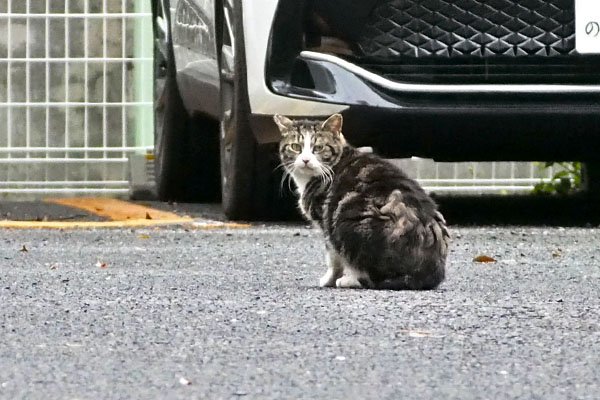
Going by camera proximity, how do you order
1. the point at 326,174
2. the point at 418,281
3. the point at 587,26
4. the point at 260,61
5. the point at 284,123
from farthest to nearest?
1. the point at 260,61
2. the point at 587,26
3. the point at 284,123
4. the point at 326,174
5. the point at 418,281

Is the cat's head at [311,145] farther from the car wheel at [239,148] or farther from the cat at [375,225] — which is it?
the car wheel at [239,148]

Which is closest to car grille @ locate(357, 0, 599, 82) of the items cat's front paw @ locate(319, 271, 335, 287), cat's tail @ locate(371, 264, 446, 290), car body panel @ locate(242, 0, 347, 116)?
car body panel @ locate(242, 0, 347, 116)

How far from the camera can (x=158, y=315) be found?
4.60 meters

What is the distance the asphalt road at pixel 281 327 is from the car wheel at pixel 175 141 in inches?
84.1

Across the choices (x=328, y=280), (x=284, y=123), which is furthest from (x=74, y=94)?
(x=328, y=280)

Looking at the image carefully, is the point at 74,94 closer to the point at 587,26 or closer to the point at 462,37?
the point at 462,37

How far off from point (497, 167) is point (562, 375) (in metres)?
5.93

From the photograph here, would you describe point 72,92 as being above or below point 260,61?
below

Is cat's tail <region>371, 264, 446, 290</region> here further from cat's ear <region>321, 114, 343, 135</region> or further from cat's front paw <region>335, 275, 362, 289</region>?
cat's ear <region>321, 114, 343, 135</region>

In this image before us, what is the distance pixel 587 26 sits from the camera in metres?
6.70

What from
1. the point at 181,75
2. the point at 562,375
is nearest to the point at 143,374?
the point at 562,375

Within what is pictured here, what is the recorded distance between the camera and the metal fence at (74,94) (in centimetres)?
973

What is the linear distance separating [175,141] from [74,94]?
3.92ft

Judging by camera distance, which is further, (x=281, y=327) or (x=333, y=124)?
(x=333, y=124)
